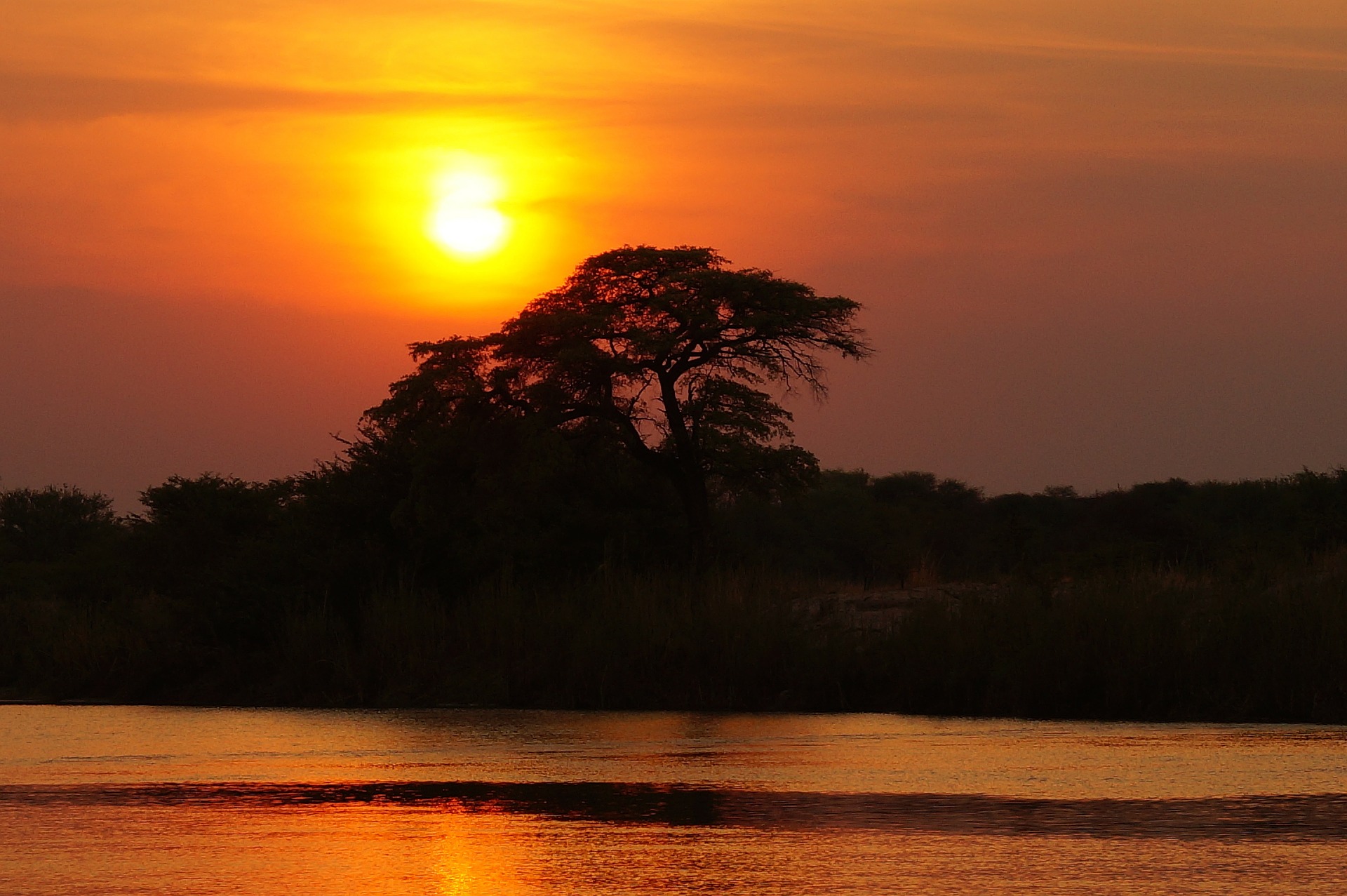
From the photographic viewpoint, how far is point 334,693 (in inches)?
1067

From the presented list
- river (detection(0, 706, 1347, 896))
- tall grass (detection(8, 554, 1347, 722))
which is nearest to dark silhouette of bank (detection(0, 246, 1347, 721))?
tall grass (detection(8, 554, 1347, 722))

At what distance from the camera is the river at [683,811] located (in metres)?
9.16

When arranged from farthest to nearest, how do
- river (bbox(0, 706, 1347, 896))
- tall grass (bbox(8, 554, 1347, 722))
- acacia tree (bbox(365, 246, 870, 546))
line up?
acacia tree (bbox(365, 246, 870, 546)) < tall grass (bbox(8, 554, 1347, 722)) < river (bbox(0, 706, 1347, 896))

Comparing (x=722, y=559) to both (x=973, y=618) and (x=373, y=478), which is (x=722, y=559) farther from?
(x=973, y=618)

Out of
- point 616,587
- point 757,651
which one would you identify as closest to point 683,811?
point 757,651

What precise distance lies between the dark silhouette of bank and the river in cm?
298

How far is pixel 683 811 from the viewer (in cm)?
1189

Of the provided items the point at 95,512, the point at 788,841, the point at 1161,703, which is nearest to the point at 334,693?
the point at 1161,703

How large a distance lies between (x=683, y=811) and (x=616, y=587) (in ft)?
50.1

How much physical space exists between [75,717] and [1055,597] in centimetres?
1341

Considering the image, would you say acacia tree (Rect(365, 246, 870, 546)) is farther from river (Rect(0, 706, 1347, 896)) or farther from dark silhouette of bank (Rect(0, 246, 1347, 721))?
river (Rect(0, 706, 1347, 896))

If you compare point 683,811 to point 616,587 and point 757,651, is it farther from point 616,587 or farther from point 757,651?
point 616,587

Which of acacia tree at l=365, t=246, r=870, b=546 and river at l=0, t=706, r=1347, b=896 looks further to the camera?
acacia tree at l=365, t=246, r=870, b=546

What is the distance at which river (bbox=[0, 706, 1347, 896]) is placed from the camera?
9.16 metres
